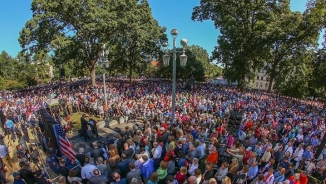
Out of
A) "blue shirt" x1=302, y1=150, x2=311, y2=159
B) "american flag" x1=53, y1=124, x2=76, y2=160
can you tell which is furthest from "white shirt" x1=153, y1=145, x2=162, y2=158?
"blue shirt" x1=302, y1=150, x2=311, y2=159

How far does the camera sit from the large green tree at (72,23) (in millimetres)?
19594

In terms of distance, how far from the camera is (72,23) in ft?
74.0

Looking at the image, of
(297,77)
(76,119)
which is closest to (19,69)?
(76,119)

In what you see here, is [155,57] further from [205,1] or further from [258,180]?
[258,180]

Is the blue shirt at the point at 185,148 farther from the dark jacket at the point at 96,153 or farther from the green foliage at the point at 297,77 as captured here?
the green foliage at the point at 297,77

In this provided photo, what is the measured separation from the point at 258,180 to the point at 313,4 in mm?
26777

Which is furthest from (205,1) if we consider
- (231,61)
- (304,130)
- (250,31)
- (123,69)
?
(304,130)

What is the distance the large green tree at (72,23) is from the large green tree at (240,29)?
10638 millimetres

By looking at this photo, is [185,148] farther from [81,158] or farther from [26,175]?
[26,175]

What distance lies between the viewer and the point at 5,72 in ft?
192

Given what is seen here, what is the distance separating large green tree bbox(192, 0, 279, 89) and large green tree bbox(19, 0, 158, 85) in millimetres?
A: 10638

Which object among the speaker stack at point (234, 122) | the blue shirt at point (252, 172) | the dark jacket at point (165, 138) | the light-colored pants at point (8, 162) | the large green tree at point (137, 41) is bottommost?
the light-colored pants at point (8, 162)

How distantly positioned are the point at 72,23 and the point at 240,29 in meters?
20.3

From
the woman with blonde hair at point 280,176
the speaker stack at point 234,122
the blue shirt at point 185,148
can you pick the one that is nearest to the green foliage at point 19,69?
the speaker stack at point 234,122
